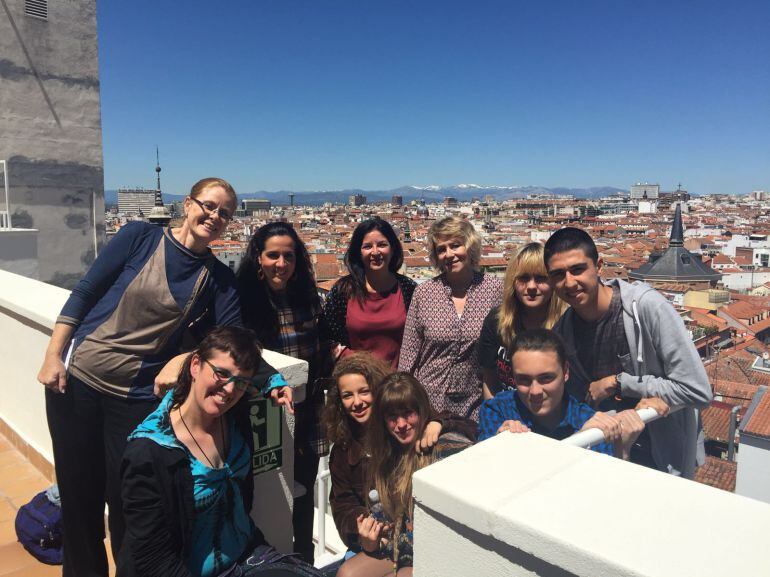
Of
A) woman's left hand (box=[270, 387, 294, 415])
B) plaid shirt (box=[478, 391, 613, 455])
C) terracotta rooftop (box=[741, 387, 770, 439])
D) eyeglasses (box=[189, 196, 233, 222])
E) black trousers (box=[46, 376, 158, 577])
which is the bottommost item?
terracotta rooftop (box=[741, 387, 770, 439])

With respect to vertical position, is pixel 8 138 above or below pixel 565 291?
above

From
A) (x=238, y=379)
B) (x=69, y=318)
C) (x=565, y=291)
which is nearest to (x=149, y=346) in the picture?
(x=69, y=318)

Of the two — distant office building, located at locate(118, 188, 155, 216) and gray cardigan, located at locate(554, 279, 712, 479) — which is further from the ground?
distant office building, located at locate(118, 188, 155, 216)

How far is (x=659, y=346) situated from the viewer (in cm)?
158

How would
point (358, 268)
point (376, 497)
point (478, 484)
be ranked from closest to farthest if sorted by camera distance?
point (478, 484), point (376, 497), point (358, 268)

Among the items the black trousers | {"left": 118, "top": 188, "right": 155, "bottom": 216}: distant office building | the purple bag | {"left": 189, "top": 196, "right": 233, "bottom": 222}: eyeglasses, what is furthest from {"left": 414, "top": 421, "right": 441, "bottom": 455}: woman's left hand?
{"left": 118, "top": 188, "right": 155, "bottom": 216}: distant office building

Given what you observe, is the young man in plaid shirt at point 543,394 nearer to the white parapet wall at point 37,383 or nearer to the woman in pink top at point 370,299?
the white parapet wall at point 37,383

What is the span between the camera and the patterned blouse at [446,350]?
84.8 inches

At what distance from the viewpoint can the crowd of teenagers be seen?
4.86 ft

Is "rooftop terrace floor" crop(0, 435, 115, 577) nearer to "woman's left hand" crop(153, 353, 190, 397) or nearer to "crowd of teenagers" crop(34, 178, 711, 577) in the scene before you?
"crowd of teenagers" crop(34, 178, 711, 577)

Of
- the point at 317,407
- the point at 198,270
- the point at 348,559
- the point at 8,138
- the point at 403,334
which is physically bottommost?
the point at 348,559

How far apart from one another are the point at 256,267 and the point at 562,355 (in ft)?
3.83

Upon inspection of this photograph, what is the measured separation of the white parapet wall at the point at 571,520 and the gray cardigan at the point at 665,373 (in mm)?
616

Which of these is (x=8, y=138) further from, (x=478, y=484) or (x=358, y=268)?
(x=478, y=484)
